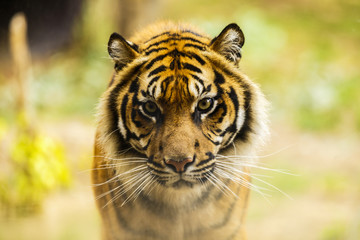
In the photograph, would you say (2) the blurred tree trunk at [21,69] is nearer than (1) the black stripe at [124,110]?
No

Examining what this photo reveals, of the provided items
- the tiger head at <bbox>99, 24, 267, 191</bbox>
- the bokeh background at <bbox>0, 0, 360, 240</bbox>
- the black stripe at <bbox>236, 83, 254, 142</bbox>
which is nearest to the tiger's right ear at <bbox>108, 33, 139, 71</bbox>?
the tiger head at <bbox>99, 24, 267, 191</bbox>

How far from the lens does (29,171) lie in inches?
83.3

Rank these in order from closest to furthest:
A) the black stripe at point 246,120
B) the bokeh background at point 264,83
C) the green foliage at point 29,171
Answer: the black stripe at point 246,120 → the bokeh background at point 264,83 → the green foliage at point 29,171

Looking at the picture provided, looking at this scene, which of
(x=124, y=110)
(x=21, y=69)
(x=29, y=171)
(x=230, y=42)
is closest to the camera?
(x=230, y=42)

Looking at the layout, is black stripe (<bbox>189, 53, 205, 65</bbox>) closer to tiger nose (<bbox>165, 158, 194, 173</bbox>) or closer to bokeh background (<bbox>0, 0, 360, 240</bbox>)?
tiger nose (<bbox>165, 158, 194, 173</bbox>)

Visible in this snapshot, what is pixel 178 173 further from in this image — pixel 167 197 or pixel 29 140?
pixel 29 140

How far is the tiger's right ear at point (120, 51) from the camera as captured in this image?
2.58 ft

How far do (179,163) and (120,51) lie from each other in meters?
0.22

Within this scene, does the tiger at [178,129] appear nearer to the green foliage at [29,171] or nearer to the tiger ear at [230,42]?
the tiger ear at [230,42]

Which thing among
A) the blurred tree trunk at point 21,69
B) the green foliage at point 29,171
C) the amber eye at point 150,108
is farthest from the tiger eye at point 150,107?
the green foliage at point 29,171

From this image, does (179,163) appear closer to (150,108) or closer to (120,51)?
(150,108)

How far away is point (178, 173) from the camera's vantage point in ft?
2.61

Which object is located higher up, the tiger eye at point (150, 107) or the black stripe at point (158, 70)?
the black stripe at point (158, 70)

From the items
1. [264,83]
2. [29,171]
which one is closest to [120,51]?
[264,83]
